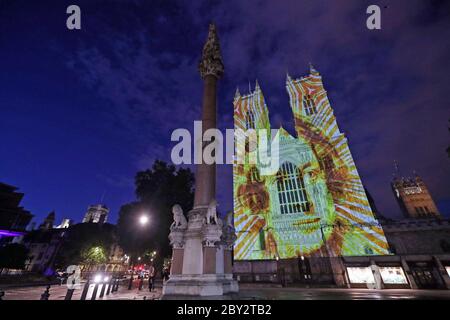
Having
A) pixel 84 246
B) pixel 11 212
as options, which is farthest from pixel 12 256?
pixel 84 246

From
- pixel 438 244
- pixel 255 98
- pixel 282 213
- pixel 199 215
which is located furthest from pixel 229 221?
pixel 255 98

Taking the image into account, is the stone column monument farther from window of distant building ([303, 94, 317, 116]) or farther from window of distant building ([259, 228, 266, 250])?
window of distant building ([303, 94, 317, 116])

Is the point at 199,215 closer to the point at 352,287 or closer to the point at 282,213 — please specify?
the point at 352,287

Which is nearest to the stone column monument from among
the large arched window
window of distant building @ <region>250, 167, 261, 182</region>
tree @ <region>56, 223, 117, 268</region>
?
the large arched window

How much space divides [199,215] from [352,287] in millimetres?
26073

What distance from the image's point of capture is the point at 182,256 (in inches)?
438

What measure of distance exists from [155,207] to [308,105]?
40939 mm

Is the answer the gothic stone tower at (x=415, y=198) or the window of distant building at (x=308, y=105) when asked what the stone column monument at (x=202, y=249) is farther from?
the gothic stone tower at (x=415, y=198)

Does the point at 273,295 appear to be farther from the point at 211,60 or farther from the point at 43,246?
the point at 43,246

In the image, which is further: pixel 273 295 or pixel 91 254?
pixel 91 254

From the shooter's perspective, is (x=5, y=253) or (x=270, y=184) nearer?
(x=5, y=253)

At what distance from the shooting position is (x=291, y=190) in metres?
42.0

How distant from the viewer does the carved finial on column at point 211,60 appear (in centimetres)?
1678

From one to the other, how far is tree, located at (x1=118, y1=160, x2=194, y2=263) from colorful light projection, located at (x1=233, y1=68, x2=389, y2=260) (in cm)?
1802
